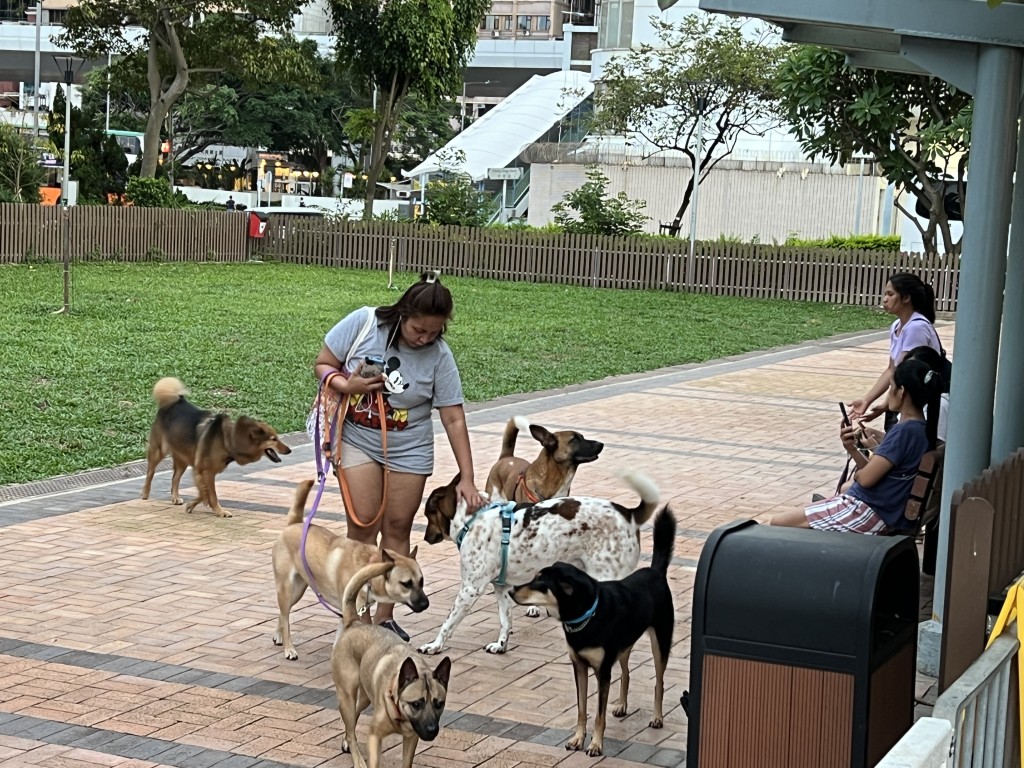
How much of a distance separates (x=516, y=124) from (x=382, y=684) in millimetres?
51364

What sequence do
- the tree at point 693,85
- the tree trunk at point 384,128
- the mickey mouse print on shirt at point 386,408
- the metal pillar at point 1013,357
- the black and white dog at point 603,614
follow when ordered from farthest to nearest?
1. the tree trunk at point 384,128
2. the tree at point 693,85
3. the metal pillar at point 1013,357
4. the mickey mouse print on shirt at point 386,408
5. the black and white dog at point 603,614

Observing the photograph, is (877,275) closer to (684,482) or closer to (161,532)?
(684,482)

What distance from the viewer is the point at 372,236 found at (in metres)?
34.8

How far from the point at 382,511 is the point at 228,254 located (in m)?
29.8

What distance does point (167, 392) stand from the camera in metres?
9.04

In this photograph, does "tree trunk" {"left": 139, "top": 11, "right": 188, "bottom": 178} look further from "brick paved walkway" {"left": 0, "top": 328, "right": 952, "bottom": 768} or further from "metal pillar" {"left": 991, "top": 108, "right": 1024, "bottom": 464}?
"metal pillar" {"left": 991, "top": 108, "right": 1024, "bottom": 464}

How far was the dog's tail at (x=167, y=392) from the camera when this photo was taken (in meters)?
9.01

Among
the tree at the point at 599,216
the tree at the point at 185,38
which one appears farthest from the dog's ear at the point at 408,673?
the tree at the point at 185,38

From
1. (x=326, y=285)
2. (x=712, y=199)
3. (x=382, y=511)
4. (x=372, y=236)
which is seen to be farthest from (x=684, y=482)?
(x=712, y=199)

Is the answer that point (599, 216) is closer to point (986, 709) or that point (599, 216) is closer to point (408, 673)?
point (408, 673)

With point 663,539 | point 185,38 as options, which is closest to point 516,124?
point 185,38

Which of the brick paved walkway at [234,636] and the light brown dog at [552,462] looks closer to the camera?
the brick paved walkway at [234,636]

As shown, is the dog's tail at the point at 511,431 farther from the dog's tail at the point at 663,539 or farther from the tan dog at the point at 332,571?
the dog's tail at the point at 663,539

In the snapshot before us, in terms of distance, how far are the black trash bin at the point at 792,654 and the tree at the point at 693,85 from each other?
104ft
